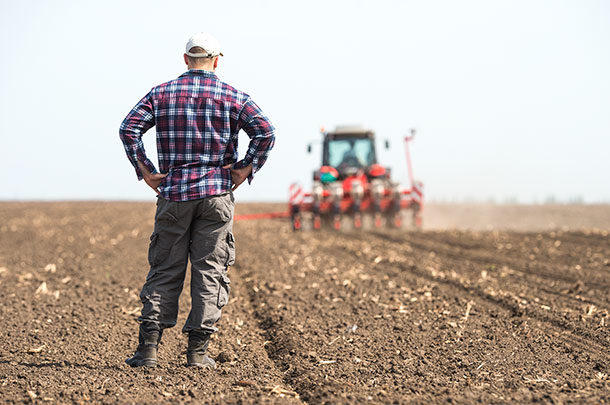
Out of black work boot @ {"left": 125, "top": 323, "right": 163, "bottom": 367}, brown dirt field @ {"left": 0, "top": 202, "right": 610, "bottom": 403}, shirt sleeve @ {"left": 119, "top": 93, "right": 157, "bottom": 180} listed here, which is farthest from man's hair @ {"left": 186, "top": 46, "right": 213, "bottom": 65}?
brown dirt field @ {"left": 0, "top": 202, "right": 610, "bottom": 403}

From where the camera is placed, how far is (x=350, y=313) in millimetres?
6039

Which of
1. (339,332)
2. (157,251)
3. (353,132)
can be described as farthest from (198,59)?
(353,132)

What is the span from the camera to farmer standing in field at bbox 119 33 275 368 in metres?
4.00

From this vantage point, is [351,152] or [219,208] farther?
[351,152]

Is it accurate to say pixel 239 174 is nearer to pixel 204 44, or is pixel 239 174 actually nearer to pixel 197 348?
pixel 204 44

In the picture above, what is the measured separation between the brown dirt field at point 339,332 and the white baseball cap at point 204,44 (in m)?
1.94

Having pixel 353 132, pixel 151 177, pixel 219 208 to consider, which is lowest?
pixel 219 208

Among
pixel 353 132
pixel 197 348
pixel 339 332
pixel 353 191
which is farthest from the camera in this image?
pixel 353 132

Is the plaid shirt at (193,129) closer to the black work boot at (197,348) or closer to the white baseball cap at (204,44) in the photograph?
the white baseball cap at (204,44)

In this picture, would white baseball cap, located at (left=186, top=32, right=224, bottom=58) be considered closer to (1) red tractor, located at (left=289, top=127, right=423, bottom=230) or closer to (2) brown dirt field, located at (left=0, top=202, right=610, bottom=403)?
(2) brown dirt field, located at (left=0, top=202, right=610, bottom=403)

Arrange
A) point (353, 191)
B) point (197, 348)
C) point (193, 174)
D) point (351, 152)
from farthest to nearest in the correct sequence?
point (351, 152)
point (353, 191)
point (197, 348)
point (193, 174)

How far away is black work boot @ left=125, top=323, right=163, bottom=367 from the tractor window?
14449mm

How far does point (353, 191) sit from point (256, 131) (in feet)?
41.0

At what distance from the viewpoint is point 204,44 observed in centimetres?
403
